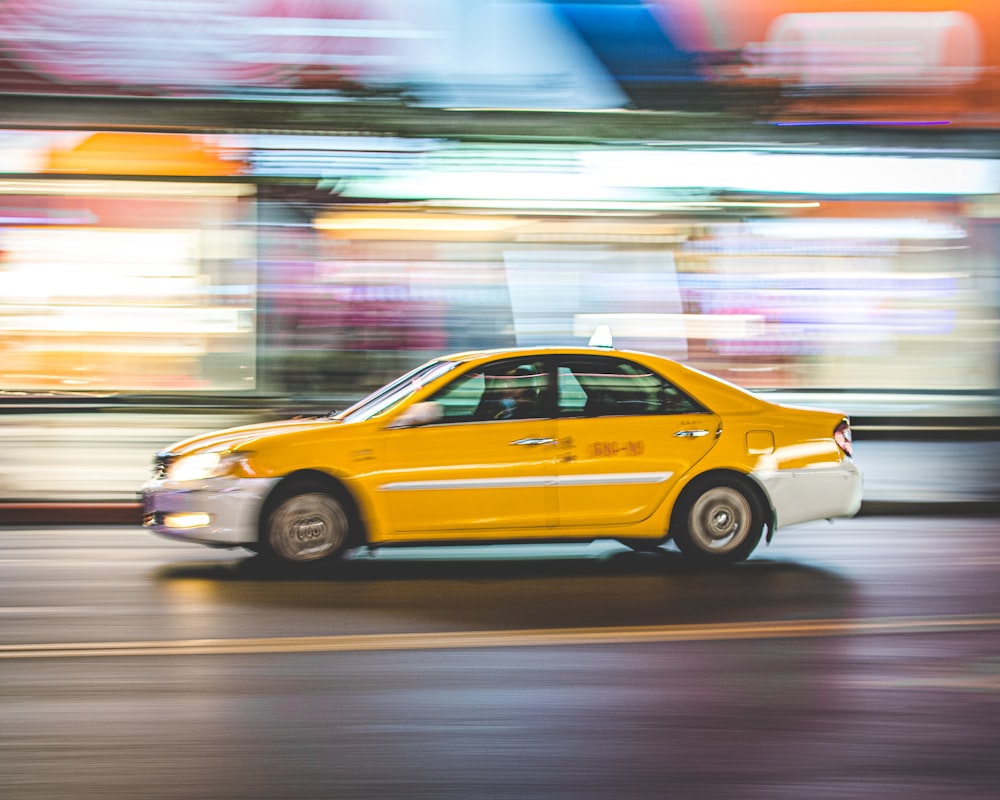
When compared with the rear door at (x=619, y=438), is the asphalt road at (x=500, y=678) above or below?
below

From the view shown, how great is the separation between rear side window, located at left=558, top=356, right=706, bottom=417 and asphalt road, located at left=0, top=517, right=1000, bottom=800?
0.96m

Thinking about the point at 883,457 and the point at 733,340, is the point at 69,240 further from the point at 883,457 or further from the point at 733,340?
the point at 883,457

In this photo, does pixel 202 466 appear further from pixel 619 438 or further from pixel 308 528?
pixel 619 438

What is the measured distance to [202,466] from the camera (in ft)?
26.6

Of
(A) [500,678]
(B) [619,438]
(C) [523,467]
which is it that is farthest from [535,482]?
(A) [500,678]

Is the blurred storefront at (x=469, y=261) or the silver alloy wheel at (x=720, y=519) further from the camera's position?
the blurred storefront at (x=469, y=261)

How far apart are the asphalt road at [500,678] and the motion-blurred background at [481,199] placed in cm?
756

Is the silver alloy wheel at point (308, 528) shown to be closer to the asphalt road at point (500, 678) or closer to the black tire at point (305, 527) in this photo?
the black tire at point (305, 527)

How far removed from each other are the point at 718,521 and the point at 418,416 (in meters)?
1.93

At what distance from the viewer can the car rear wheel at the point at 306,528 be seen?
8078 mm

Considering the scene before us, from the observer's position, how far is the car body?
8.06 metres

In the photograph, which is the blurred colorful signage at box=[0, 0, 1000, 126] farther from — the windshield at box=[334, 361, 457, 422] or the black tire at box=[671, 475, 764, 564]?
the black tire at box=[671, 475, 764, 564]

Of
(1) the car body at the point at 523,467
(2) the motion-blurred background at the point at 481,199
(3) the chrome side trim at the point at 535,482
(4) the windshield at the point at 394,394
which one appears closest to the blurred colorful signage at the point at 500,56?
(2) the motion-blurred background at the point at 481,199

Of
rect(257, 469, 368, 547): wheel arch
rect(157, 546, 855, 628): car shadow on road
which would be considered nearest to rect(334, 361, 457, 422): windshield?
rect(257, 469, 368, 547): wheel arch
